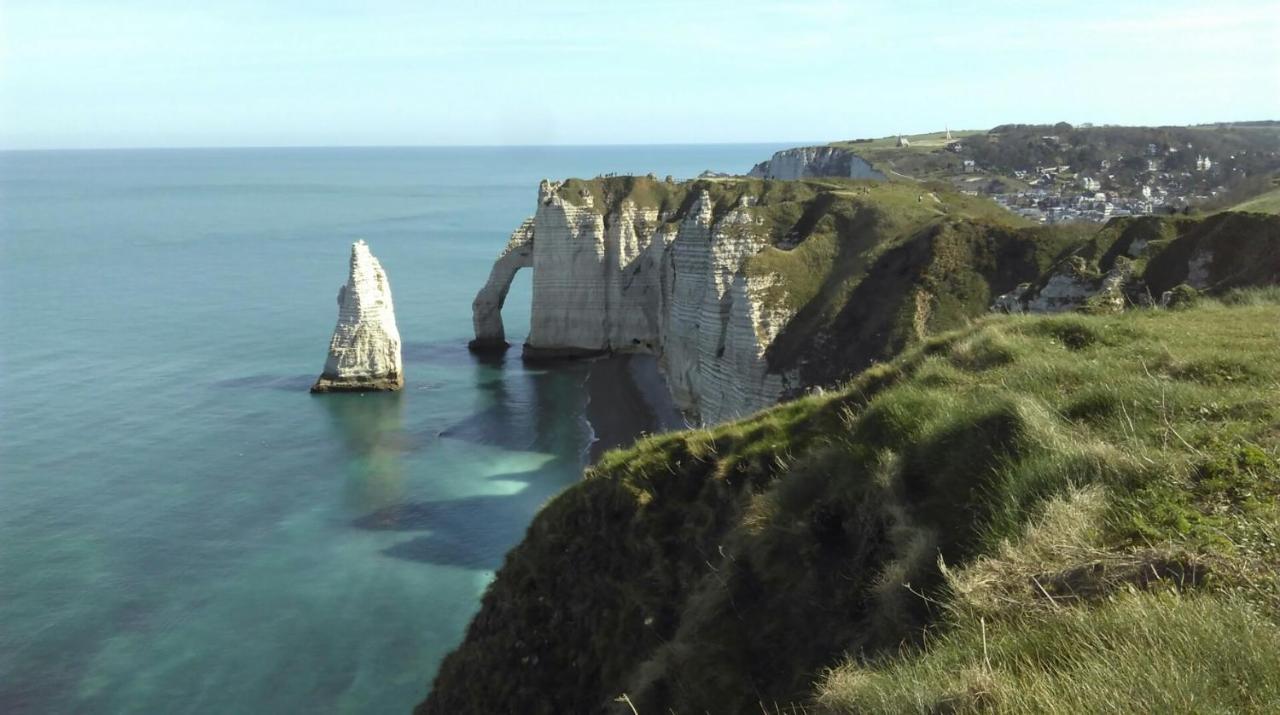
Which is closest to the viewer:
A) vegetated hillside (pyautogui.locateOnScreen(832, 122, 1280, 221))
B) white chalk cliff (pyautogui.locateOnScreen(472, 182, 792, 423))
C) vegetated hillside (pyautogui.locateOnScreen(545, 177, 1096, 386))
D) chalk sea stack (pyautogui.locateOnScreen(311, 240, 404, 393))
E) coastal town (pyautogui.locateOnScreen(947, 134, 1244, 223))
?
vegetated hillside (pyautogui.locateOnScreen(545, 177, 1096, 386))

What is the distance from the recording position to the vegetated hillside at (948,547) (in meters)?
5.13

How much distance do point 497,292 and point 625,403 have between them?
18279 mm

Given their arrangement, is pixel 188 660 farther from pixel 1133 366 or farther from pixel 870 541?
pixel 1133 366

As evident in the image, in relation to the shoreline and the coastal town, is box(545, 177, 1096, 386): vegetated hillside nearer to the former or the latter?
the shoreline

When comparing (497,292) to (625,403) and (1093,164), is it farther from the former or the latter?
(1093,164)

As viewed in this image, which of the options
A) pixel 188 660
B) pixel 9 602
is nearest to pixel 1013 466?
pixel 188 660

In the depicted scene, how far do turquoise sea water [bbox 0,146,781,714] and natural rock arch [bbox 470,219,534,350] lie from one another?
7.68 feet

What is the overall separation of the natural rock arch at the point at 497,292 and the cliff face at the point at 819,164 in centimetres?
4993

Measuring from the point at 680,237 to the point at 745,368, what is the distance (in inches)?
417

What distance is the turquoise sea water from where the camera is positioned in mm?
23953

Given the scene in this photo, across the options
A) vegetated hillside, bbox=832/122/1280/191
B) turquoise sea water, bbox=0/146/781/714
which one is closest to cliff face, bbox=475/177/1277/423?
turquoise sea water, bbox=0/146/781/714

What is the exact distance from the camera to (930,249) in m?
39.3

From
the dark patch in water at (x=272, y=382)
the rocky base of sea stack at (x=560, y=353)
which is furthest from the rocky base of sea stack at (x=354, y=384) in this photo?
the rocky base of sea stack at (x=560, y=353)

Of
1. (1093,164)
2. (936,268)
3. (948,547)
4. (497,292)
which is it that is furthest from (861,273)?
(1093,164)
